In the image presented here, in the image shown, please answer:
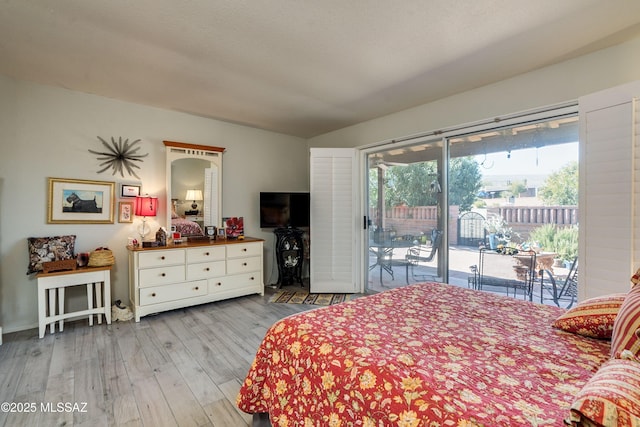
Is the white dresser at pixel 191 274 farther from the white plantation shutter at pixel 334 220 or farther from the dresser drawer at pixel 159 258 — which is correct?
the white plantation shutter at pixel 334 220

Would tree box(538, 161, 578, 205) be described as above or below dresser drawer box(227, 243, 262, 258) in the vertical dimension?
above

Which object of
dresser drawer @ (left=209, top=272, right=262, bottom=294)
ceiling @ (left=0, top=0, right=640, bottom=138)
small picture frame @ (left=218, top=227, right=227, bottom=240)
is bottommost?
dresser drawer @ (left=209, top=272, right=262, bottom=294)

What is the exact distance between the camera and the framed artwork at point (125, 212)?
3285 mm

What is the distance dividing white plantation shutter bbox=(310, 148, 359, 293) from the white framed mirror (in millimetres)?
1366

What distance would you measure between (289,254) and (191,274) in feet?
4.84

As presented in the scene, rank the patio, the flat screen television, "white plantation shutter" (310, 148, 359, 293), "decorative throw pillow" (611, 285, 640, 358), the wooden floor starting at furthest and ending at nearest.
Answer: the flat screen television
"white plantation shutter" (310, 148, 359, 293)
the patio
the wooden floor
"decorative throw pillow" (611, 285, 640, 358)

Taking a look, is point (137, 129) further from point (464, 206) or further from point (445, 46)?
point (464, 206)

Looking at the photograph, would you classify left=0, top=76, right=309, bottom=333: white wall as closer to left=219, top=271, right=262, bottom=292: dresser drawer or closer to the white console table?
the white console table

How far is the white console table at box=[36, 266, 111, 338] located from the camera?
2.59 metres

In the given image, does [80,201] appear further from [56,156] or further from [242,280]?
[242,280]

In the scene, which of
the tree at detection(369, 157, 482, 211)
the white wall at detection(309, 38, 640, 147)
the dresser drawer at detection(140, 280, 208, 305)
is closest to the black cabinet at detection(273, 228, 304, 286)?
the dresser drawer at detection(140, 280, 208, 305)

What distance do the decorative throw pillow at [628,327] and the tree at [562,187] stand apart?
5.10 ft

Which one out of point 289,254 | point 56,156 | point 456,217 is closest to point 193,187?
point 56,156

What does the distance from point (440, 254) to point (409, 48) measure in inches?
86.5
